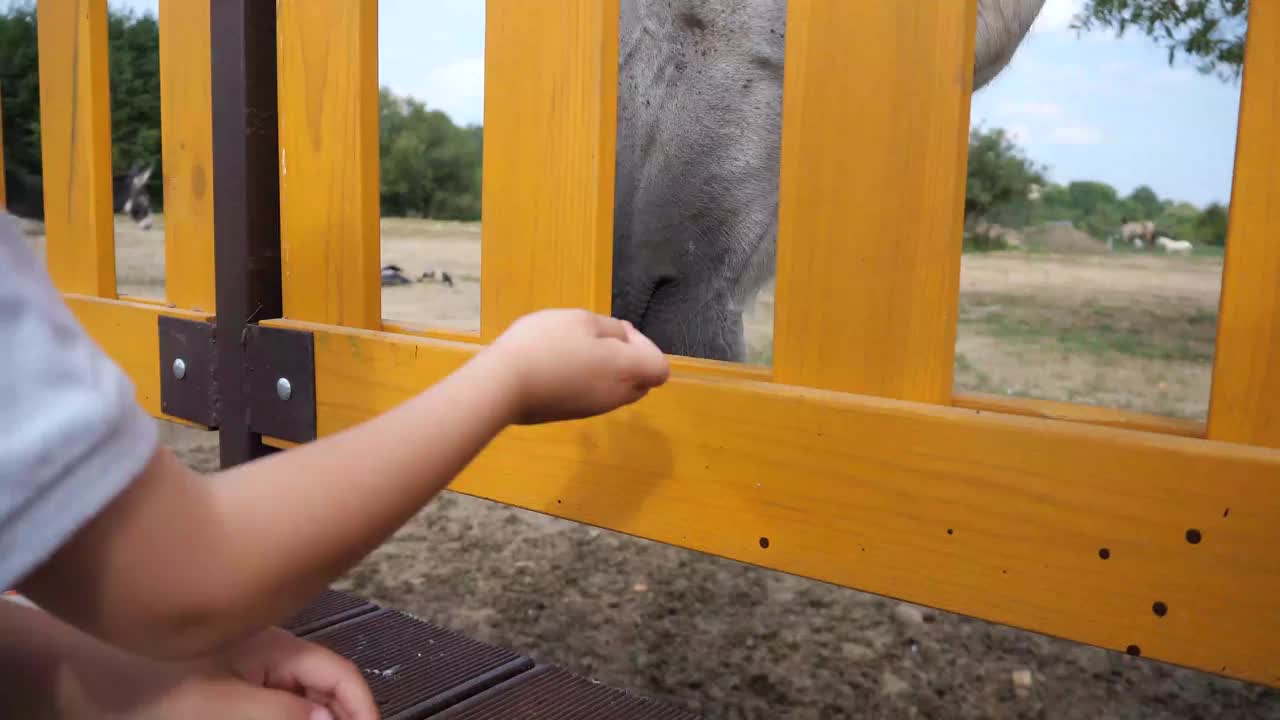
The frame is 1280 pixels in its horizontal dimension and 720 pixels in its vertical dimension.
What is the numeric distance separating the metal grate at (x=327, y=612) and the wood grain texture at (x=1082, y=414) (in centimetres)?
83

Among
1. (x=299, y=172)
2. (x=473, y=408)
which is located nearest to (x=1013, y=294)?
(x=299, y=172)

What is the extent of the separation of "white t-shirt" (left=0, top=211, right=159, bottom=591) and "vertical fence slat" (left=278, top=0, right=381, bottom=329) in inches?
34.3

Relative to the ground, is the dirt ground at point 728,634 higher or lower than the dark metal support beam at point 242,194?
lower

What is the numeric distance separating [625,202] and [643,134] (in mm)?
139

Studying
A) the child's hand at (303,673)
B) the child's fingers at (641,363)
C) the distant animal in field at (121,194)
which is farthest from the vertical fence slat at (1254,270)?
the distant animal in field at (121,194)

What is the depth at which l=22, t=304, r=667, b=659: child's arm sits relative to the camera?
1.48ft

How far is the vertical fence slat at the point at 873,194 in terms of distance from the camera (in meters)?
0.89

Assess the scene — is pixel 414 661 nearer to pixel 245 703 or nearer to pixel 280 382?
pixel 280 382

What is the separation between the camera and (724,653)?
1680mm

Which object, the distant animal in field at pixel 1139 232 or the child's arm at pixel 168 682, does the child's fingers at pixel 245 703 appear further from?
the distant animal in field at pixel 1139 232

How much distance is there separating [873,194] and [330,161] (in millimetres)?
752

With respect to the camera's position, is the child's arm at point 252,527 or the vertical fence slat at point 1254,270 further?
the vertical fence slat at point 1254,270

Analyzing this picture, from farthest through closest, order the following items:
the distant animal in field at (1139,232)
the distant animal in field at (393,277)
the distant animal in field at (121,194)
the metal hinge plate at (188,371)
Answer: the distant animal in field at (1139,232) → the distant animal in field at (393,277) → the distant animal in field at (121,194) → the metal hinge plate at (188,371)

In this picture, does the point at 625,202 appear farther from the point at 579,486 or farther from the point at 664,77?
the point at 579,486
